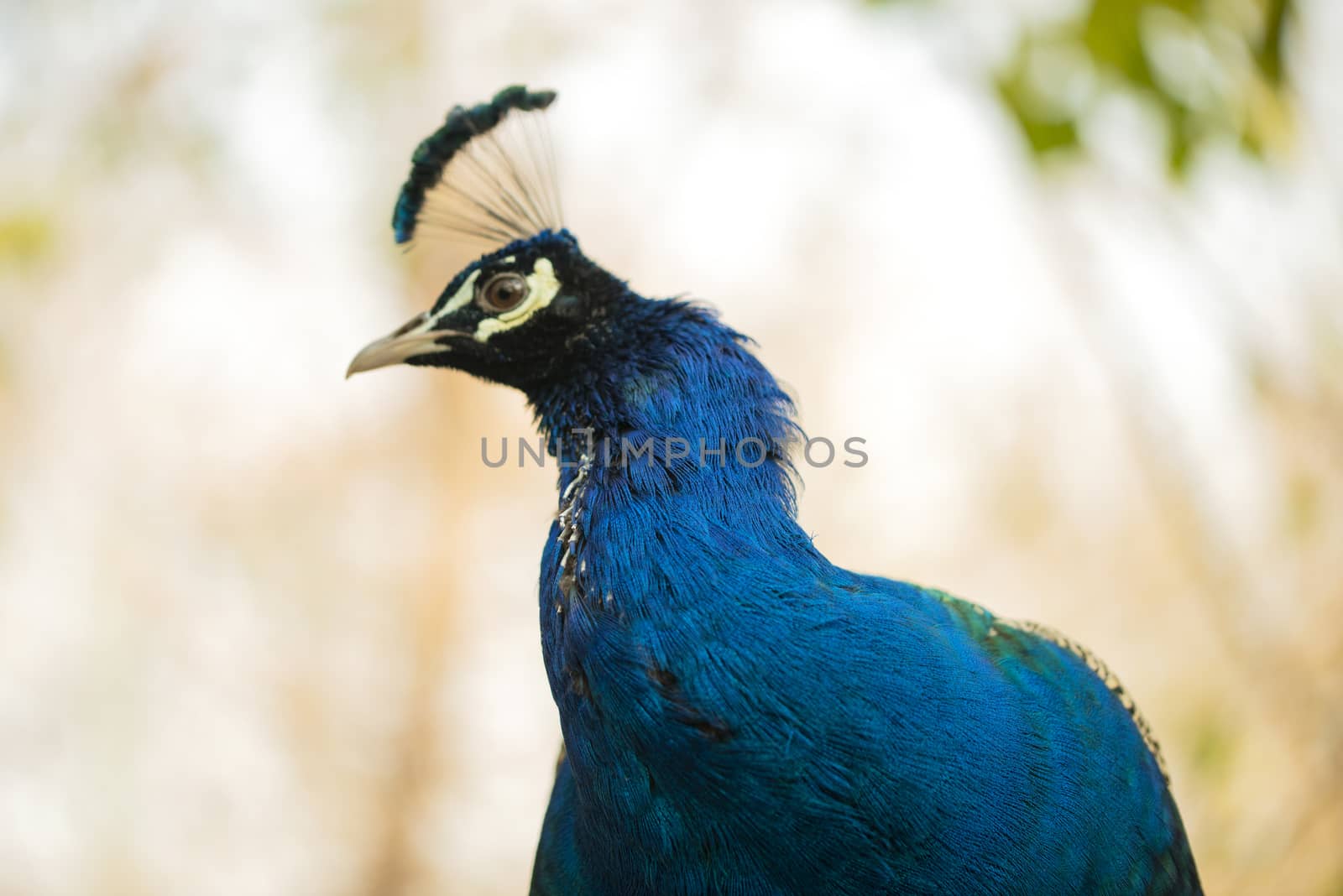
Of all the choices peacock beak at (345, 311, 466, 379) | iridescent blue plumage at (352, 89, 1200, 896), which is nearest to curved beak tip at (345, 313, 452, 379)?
peacock beak at (345, 311, 466, 379)

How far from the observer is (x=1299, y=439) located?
397 cm

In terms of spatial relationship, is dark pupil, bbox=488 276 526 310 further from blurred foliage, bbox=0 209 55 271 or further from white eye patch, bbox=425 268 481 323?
blurred foliage, bbox=0 209 55 271

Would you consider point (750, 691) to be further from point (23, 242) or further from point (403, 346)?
point (23, 242)

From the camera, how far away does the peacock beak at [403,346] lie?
151 cm

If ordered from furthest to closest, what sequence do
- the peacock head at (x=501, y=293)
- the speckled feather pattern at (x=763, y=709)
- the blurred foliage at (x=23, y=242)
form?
the blurred foliage at (x=23, y=242)
the peacock head at (x=501, y=293)
the speckled feather pattern at (x=763, y=709)

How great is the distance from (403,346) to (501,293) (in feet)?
0.55

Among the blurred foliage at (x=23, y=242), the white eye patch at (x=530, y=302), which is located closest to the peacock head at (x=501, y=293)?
the white eye patch at (x=530, y=302)

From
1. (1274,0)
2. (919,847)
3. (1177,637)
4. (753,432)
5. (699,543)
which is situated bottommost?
(1177,637)

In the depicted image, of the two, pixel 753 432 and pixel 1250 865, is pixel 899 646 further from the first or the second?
pixel 1250 865

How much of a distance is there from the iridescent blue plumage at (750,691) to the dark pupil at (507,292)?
0.11ft

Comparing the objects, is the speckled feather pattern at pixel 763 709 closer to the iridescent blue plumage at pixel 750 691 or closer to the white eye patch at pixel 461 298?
the iridescent blue plumage at pixel 750 691

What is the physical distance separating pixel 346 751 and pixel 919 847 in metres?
3.65

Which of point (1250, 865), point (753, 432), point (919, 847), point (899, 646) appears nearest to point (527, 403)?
point (753, 432)

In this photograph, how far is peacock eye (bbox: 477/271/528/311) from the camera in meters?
1.50
